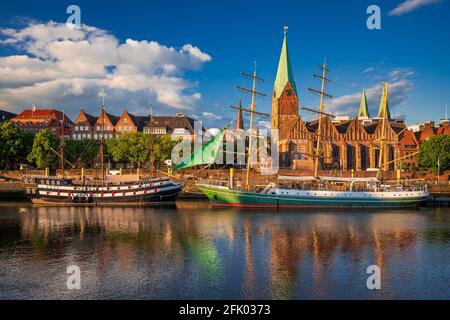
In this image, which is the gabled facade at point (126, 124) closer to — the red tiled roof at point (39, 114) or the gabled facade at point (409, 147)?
the red tiled roof at point (39, 114)

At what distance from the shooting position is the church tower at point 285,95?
129875 mm

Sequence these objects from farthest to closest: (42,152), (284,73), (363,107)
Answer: (363,107) < (284,73) < (42,152)

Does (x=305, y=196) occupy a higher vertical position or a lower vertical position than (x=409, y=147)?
lower

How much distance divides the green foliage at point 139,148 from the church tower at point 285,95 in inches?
1622

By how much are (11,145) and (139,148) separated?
96.6 ft

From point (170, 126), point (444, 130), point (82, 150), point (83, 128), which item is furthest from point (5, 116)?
point (444, 130)

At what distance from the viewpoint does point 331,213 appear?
53688 millimetres

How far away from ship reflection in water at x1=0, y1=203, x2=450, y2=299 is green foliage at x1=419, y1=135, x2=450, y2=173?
5063 cm

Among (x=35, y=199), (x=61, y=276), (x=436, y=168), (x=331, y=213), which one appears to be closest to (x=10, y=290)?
(x=61, y=276)

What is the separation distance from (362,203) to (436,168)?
43005 mm

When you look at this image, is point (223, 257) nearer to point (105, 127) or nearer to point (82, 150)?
point (82, 150)

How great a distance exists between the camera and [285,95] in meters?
132
